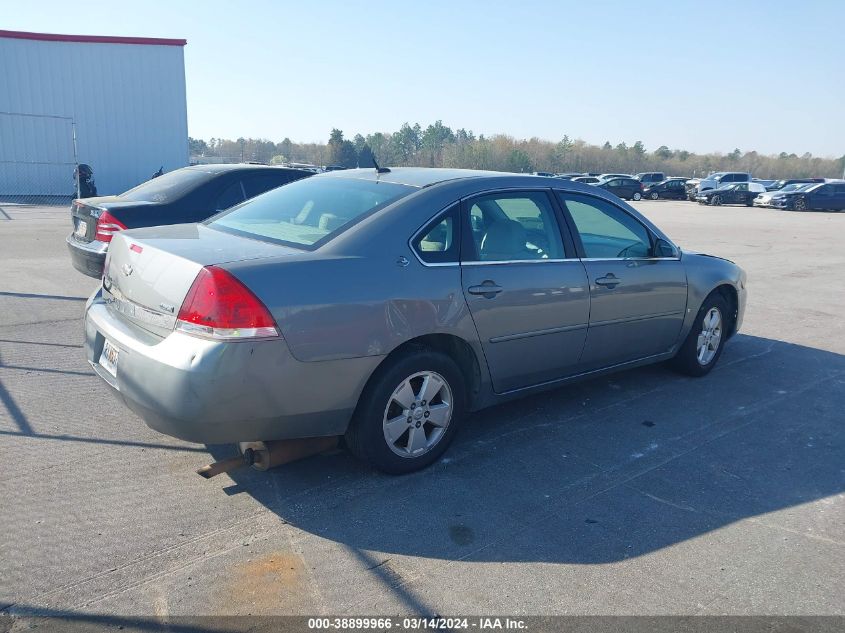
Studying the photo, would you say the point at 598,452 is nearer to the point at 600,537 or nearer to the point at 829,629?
the point at 600,537

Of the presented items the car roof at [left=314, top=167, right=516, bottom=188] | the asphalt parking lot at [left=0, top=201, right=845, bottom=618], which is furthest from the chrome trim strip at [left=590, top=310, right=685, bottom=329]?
the car roof at [left=314, top=167, right=516, bottom=188]

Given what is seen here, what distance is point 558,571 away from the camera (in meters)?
3.18

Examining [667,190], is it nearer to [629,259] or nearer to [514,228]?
[629,259]

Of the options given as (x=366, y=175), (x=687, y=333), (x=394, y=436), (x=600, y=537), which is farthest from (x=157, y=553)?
(x=687, y=333)

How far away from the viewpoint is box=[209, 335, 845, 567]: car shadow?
11.3 ft

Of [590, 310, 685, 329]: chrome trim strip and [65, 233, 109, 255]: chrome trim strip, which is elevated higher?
[65, 233, 109, 255]: chrome trim strip

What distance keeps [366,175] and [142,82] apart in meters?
28.2

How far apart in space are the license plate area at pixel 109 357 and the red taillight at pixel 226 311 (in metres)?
0.63

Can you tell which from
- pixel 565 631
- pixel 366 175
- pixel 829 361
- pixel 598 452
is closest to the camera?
pixel 565 631

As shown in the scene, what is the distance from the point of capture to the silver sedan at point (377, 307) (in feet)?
11.0

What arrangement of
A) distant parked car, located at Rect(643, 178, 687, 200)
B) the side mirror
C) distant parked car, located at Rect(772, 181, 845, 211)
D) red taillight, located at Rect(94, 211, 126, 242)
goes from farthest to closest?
distant parked car, located at Rect(643, 178, 687, 200)
distant parked car, located at Rect(772, 181, 845, 211)
red taillight, located at Rect(94, 211, 126, 242)
the side mirror

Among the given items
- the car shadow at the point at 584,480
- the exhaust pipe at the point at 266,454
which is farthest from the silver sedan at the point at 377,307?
the car shadow at the point at 584,480

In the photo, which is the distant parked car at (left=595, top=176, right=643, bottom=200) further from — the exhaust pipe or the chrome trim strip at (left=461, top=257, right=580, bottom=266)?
the exhaust pipe

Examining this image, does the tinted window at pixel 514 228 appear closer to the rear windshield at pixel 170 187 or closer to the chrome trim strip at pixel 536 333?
the chrome trim strip at pixel 536 333
